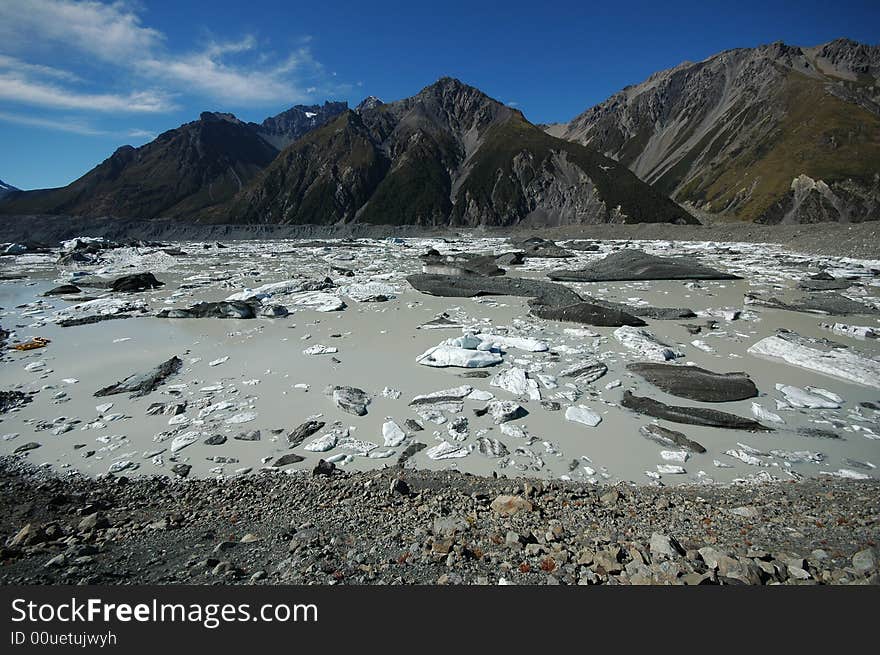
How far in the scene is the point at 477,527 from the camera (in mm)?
3357

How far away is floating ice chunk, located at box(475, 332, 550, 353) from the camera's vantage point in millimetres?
8586

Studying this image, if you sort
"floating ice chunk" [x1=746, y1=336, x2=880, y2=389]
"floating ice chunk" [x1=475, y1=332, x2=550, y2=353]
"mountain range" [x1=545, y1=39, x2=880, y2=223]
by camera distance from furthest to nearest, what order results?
"mountain range" [x1=545, y1=39, x2=880, y2=223] < "floating ice chunk" [x1=475, y1=332, x2=550, y2=353] < "floating ice chunk" [x1=746, y1=336, x2=880, y2=389]

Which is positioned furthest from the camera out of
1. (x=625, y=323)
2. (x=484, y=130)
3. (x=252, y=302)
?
(x=484, y=130)

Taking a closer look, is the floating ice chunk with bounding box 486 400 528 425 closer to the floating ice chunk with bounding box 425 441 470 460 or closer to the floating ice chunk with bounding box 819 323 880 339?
the floating ice chunk with bounding box 425 441 470 460

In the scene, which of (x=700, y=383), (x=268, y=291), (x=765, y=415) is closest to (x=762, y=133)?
(x=268, y=291)

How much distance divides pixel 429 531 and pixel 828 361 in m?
7.91

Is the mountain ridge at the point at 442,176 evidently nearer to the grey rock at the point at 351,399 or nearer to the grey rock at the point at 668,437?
the grey rock at the point at 668,437

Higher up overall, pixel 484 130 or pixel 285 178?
pixel 484 130

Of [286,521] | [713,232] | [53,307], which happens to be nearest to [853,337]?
[286,521]

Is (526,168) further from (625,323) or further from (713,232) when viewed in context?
(625,323)

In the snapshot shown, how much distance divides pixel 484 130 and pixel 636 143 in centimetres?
6440

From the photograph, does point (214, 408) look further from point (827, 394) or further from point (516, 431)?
point (827, 394)

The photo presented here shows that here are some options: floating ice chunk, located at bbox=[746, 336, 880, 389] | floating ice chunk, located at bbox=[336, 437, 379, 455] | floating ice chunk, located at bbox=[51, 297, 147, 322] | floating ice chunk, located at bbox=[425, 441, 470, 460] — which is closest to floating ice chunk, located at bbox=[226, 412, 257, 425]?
floating ice chunk, located at bbox=[336, 437, 379, 455]

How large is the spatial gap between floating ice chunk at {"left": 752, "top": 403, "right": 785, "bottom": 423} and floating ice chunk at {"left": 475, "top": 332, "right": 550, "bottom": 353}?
11.8 feet
